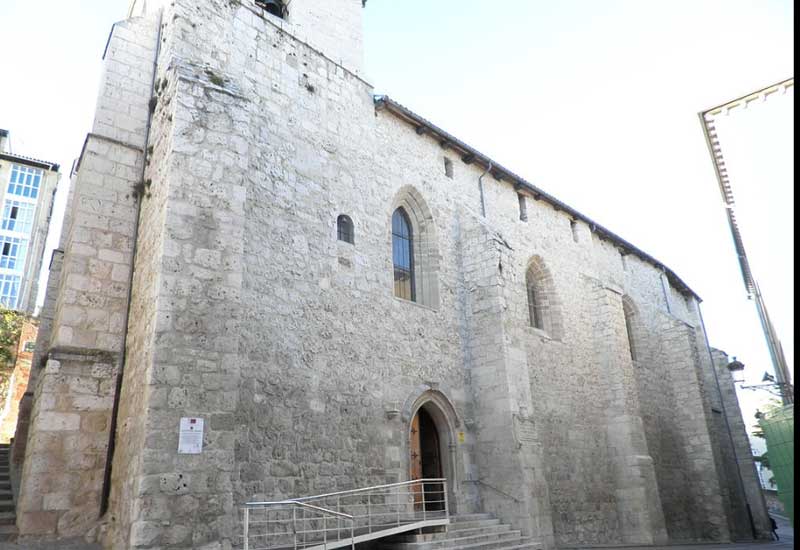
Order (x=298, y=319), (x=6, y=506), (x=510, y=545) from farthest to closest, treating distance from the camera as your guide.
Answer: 1. (x=510, y=545)
2. (x=298, y=319)
3. (x=6, y=506)

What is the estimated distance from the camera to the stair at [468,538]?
9727mm

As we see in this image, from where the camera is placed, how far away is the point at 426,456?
12.6 meters

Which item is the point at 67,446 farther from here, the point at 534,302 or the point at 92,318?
the point at 534,302

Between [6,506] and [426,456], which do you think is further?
[426,456]

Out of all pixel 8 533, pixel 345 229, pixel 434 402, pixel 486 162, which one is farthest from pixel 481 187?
pixel 8 533

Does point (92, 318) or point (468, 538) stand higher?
point (92, 318)

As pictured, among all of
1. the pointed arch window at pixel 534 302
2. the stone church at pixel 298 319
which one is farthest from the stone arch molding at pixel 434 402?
the pointed arch window at pixel 534 302

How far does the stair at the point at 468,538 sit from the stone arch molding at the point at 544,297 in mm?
6457

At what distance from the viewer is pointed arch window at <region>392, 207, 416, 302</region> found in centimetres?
1341

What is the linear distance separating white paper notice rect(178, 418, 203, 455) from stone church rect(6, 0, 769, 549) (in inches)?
2.2

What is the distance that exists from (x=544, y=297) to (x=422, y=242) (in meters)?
5.15

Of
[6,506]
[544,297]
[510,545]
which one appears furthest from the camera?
[544,297]

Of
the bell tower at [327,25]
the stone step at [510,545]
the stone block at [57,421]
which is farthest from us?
the bell tower at [327,25]

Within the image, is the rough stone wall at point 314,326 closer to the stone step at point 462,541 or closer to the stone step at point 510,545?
the stone step at point 510,545
